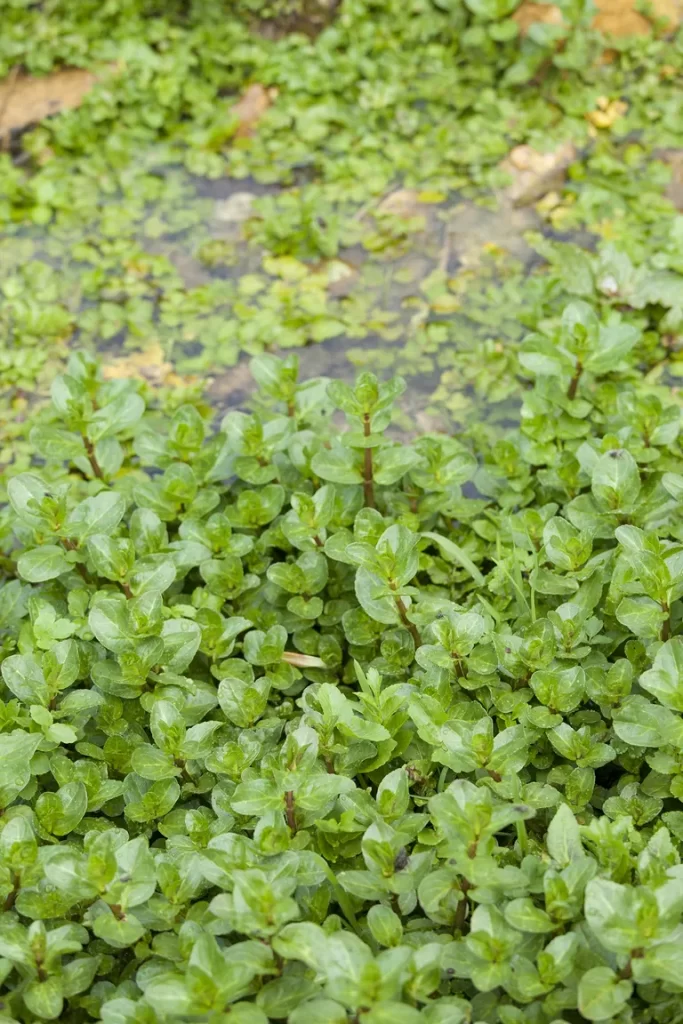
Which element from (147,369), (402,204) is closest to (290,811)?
(147,369)

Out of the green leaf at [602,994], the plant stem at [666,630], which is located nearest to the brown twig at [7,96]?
the plant stem at [666,630]

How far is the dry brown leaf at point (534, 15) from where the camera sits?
4184mm

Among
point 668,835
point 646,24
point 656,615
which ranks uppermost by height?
point 646,24

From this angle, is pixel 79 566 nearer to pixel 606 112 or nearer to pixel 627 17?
pixel 606 112

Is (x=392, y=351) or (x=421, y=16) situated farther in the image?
(x=421, y=16)

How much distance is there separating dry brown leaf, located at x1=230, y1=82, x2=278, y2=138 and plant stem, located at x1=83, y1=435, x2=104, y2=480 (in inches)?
81.1

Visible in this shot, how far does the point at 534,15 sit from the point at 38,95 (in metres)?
2.20

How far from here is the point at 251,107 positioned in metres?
4.33

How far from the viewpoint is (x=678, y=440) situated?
2.93 metres

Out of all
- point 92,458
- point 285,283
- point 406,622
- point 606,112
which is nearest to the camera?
point 406,622

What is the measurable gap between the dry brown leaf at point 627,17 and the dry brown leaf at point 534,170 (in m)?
0.63

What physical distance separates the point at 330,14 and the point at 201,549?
2.93m

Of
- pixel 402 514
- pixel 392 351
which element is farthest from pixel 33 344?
pixel 402 514

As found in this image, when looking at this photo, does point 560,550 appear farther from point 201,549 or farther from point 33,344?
point 33,344
